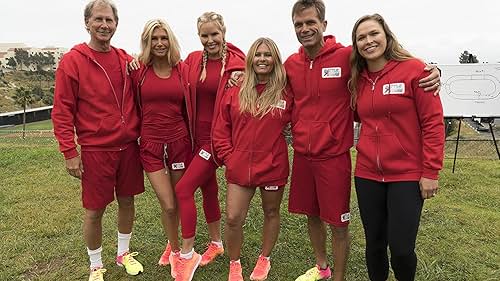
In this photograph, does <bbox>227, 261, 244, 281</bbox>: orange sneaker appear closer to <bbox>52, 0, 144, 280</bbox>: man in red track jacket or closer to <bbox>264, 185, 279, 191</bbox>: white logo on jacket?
<bbox>264, 185, 279, 191</bbox>: white logo on jacket

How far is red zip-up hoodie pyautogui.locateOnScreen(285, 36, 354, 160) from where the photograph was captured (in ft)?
10.5

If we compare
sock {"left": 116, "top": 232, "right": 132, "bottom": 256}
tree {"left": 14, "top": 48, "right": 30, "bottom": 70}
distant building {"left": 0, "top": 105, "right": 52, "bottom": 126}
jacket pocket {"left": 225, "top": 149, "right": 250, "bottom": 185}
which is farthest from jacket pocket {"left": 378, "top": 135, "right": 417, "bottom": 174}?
tree {"left": 14, "top": 48, "right": 30, "bottom": 70}

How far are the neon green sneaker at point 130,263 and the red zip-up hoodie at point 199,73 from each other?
133 centimetres

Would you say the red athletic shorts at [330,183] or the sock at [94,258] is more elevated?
the red athletic shorts at [330,183]

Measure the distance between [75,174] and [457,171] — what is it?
731cm

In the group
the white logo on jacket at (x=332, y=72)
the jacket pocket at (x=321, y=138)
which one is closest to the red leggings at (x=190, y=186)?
the jacket pocket at (x=321, y=138)

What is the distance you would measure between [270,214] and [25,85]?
93.7m

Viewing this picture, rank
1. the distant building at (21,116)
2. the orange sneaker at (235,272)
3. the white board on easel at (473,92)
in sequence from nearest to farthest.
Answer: the orange sneaker at (235,272) < the white board on easel at (473,92) < the distant building at (21,116)

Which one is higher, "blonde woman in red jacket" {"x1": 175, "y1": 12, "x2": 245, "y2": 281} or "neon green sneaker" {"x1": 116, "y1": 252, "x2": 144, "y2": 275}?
"blonde woman in red jacket" {"x1": 175, "y1": 12, "x2": 245, "y2": 281}

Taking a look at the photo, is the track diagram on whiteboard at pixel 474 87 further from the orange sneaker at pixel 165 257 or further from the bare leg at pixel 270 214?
the orange sneaker at pixel 165 257

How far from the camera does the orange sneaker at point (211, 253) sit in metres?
4.14

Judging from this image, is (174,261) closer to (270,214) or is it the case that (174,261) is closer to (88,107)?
(270,214)

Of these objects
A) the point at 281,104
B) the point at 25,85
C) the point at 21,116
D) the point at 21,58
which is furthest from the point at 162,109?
the point at 21,58

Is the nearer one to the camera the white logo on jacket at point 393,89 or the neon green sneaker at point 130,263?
the white logo on jacket at point 393,89
